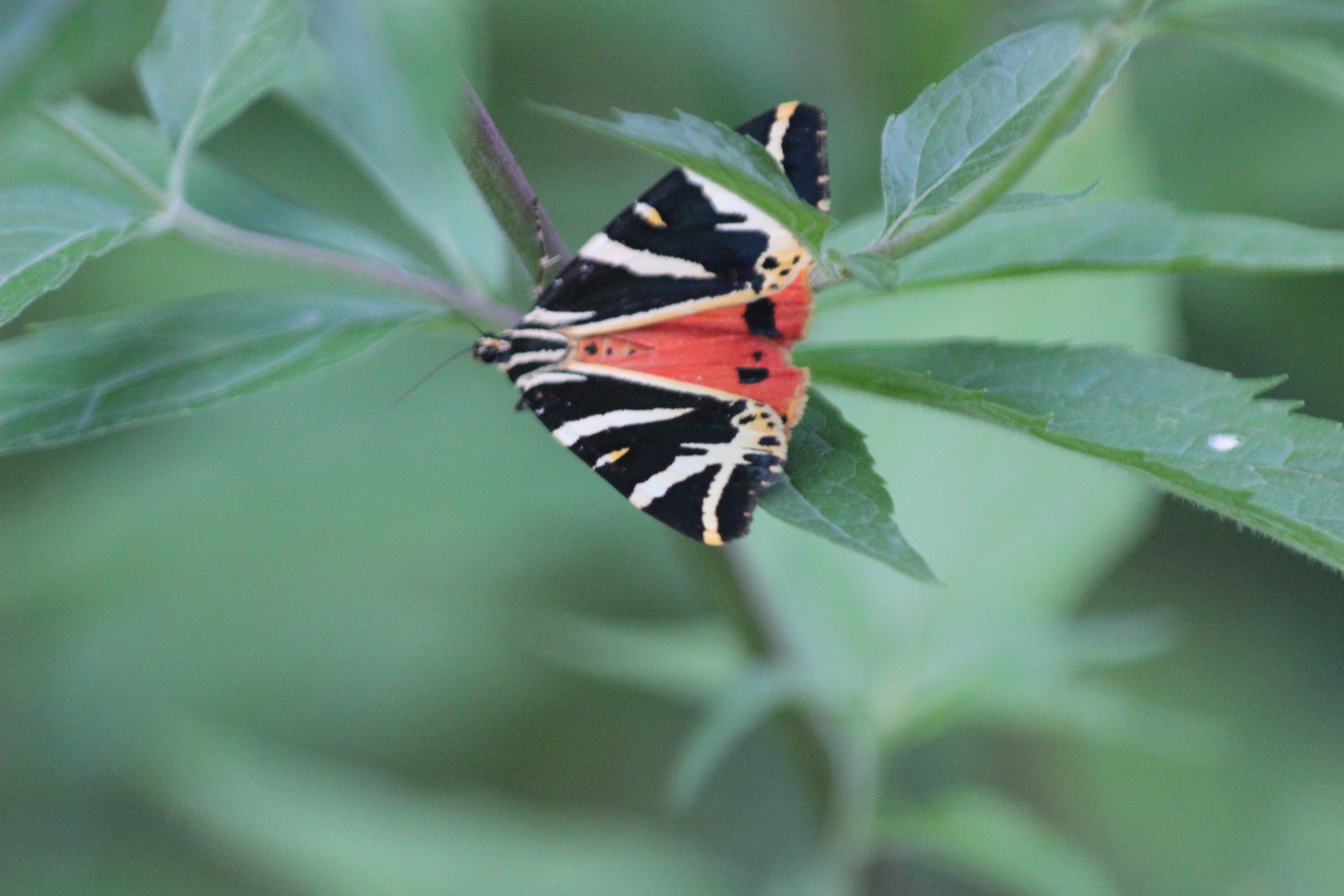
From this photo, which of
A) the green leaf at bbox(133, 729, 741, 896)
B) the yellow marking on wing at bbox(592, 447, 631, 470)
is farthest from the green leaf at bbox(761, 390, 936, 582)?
the green leaf at bbox(133, 729, 741, 896)

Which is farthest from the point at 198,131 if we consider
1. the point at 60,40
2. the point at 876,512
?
the point at 876,512

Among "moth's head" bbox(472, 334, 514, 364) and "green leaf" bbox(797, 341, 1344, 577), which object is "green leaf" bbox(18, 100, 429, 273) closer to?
"moth's head" bbox(472, 334, 514, 364)

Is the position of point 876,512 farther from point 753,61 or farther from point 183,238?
point 753,61

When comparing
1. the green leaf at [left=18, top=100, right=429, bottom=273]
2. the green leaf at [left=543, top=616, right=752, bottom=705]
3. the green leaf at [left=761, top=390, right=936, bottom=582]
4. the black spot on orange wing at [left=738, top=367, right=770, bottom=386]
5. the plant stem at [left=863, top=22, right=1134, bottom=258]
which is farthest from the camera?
the green leaf at [left=543, top=616, right=752, bottom=705]

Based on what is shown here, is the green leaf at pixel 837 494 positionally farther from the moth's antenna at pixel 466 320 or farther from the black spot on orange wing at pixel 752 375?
the moth's antenna at pixel 466 320

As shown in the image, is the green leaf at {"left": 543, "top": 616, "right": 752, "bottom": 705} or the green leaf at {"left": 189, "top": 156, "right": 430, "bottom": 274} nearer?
the green leaf at {"left": 189, "top": 156, "right": 430, "bottom": 274}

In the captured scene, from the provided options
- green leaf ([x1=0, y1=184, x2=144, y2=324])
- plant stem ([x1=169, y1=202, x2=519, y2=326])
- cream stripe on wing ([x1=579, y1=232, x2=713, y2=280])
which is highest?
cream stripe on wing ([x1=579, y1=232, x2=713, y2=280])

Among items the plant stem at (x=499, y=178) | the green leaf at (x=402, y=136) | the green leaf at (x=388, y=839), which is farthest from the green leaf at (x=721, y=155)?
the green leaf at (x=388, y=839)
